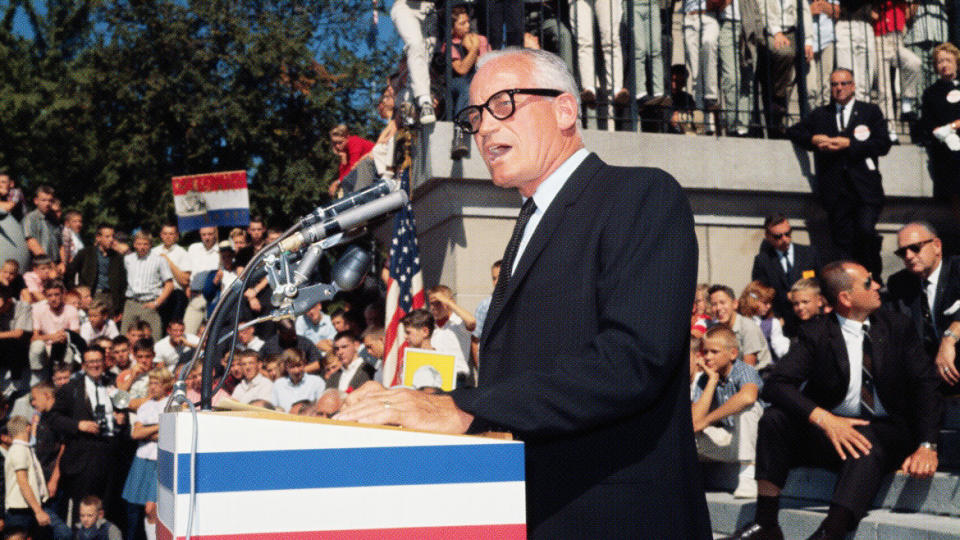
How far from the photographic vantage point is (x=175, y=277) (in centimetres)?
1412

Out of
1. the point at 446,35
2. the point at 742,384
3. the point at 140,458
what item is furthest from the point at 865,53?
the point at 140,458

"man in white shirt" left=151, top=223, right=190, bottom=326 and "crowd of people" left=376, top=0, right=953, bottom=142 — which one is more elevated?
"crowd of people" left=376, top=0, right=953, bottom=142

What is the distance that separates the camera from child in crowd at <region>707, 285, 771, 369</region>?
9008 millimetres

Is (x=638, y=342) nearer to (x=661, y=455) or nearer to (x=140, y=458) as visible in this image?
(x=661, y=455)

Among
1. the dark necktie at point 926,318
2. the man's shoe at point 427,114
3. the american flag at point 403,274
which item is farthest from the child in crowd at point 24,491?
the dark necktie at point 926,318

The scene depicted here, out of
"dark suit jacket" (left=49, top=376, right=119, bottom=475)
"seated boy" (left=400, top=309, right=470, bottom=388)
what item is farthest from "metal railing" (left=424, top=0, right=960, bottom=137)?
"dark suit jacket" (left=49, top=376, right=119, bottom=475)

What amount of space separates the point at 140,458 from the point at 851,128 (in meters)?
7.36

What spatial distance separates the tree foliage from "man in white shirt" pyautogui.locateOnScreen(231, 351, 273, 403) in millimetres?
17006

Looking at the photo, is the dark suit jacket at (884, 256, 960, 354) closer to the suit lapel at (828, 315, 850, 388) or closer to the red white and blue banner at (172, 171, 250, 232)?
the suit lapel at (828, 315, 850, 388)

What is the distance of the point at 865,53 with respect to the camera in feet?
37.8

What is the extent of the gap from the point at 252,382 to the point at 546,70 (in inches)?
345

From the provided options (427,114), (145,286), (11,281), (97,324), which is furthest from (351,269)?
(145,286)

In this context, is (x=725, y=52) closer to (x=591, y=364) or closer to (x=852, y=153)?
(x=852, y=153)

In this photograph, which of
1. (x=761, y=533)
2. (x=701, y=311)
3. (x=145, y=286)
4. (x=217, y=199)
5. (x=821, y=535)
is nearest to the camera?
(x=821, y=535)
